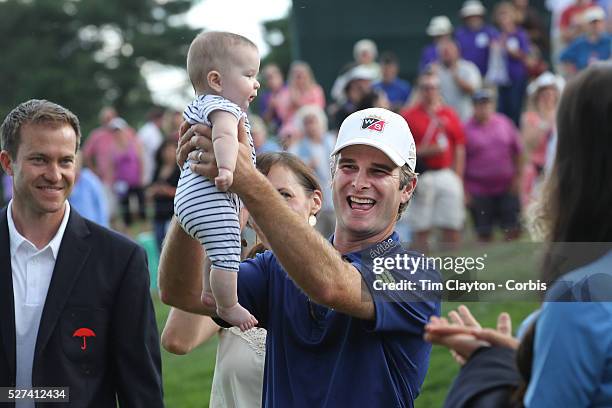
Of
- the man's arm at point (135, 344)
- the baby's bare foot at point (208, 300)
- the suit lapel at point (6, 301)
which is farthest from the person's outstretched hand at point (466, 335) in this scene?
the suit lapel at point (6, 301)

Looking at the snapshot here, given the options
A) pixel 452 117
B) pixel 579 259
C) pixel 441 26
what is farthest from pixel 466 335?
pixel 441 26

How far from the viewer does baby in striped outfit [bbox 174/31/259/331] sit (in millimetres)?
3473

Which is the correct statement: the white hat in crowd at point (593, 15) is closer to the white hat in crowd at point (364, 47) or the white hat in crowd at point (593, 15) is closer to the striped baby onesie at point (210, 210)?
the white hat in crowd at point (364, 47)

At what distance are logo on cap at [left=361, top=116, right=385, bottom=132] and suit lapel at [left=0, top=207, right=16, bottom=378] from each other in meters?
1.70

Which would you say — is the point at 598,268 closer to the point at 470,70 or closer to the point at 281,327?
the point at 281,327

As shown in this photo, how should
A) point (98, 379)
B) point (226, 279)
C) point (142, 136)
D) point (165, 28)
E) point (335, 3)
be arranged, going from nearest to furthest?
point (226, 279), point (98, 379), point (335, 3), point (142, 136), point (165, 28)

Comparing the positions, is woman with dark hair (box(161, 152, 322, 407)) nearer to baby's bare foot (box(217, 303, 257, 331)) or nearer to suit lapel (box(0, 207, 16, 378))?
suit lapel (box(0, 207, 16, 378))

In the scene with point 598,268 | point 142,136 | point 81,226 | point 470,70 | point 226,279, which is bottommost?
point 598,268

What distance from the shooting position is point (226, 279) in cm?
354

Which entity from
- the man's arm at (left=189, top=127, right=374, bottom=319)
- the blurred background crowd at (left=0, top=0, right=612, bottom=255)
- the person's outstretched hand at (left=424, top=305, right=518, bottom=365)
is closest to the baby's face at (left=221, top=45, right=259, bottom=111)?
the man's arm at (left=189, top=127, right=374, bottom=319)

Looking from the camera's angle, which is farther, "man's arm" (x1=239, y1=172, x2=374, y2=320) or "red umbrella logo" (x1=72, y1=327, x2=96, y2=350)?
"red umbrella logo" (x1=72, y1=327, x2=96, y2=350)

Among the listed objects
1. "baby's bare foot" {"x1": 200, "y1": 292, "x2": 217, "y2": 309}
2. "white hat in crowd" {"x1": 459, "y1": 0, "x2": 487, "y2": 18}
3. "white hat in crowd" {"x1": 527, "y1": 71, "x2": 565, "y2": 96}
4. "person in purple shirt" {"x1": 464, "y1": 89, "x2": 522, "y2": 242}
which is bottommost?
"baby's bare foot" {"x1": 200, "y1": 292, "x2": 217, "y2": 309}

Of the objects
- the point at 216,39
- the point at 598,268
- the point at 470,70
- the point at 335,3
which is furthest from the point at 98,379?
the point at 335,3

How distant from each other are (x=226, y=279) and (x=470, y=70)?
30.6 feet
